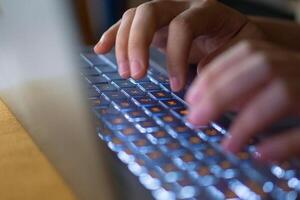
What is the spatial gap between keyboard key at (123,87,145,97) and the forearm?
256 mm

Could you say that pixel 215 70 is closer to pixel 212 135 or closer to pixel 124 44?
pixel 212 135

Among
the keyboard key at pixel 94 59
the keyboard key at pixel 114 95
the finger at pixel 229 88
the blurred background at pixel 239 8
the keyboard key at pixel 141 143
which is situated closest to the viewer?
the finger at pixel 229 88

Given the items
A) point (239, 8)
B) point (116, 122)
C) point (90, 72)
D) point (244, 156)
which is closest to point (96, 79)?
point (90, 72)

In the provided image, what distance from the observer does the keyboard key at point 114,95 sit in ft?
1.69

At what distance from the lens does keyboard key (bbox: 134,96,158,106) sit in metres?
0.50

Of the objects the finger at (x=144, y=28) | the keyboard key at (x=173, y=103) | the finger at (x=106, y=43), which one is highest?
the finger at (x=144, y=28)

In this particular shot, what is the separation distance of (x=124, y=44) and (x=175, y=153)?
206mm

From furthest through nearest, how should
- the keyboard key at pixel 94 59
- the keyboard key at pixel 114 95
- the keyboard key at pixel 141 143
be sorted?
the keyboard key at pixel 94 59
the keyboard key at pixel 114 95
the keyboard key at pixel 141 143

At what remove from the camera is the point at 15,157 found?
41 cm

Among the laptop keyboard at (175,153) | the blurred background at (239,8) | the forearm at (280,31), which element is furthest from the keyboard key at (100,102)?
the blurred background at (239,8)

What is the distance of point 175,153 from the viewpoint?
40cm

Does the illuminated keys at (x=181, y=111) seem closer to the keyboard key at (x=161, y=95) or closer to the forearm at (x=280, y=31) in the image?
the keyboard key at (x=161, y=95)

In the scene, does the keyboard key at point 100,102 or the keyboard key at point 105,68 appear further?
the keyboard key at point 105,68

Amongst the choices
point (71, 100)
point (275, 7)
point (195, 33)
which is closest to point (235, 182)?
point (71, 100)
